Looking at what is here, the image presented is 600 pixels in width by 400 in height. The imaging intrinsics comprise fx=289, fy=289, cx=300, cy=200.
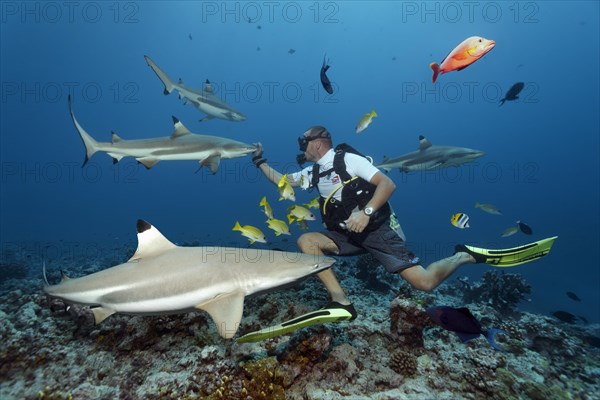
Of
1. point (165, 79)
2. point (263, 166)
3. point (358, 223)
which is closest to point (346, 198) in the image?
point (358, 223)

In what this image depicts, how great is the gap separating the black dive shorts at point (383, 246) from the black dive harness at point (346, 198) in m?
0.15

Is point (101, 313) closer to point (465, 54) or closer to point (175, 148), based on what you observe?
point (175, 148)

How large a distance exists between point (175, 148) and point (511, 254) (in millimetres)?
7162

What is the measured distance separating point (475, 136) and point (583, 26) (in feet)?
198

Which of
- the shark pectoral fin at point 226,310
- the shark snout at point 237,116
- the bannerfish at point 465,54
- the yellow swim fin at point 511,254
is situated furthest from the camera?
the shark snout at point 237,116

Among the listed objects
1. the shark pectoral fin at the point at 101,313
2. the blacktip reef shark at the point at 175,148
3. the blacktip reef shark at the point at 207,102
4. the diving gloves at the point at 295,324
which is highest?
the blacktip reef shark at the point at 207,102

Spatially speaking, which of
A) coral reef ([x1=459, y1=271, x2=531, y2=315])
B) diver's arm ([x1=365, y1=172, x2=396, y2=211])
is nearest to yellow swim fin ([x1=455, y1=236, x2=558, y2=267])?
diver's arm ([x1=365, y1=172, x2=396, y2=211])

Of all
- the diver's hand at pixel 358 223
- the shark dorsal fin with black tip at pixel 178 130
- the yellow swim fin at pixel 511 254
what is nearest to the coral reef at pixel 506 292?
the yellow swim fin at pixel 511 254

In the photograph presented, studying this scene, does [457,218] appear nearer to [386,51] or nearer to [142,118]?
[386,51]

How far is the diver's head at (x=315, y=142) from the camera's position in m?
5.40

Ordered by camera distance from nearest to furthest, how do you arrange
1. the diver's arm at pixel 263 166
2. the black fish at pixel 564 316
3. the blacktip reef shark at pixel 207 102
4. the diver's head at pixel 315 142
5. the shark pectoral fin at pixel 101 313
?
the shark pectoral fin at pixel 101 313
the diver's head at pixel 315 142
the diver's arm at pixel 263 166
the black fish at pixel 564 316
the blacktip reef shark at pixel 207 102

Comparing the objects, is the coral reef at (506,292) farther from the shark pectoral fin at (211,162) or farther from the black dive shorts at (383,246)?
the shark pectoral fin at (211,162)

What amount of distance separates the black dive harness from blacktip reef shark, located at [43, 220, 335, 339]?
1929 millimetres

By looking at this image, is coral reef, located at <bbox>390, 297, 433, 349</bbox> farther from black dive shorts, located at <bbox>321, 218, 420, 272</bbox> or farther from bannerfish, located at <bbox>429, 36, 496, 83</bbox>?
bannerfish, located at <bbox>429, 36, 496, 83</bbox>
